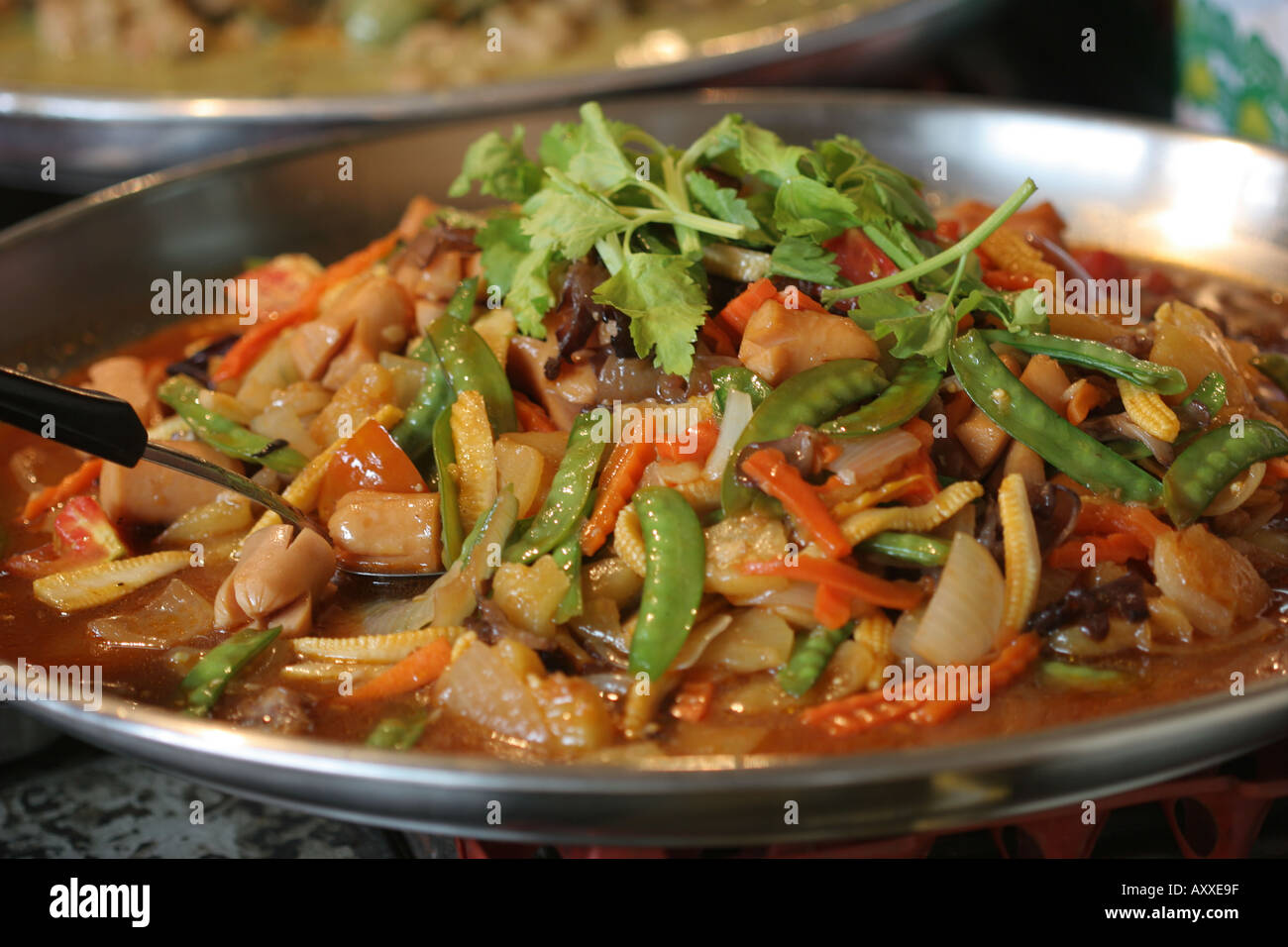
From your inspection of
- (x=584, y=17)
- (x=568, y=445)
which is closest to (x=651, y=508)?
(x=568, y=445)

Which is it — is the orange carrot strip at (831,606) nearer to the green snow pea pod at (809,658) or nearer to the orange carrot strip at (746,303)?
the green snow pea pod at (809,658)

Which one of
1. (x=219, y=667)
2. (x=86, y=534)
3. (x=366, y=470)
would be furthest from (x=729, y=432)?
(x=86, y=534)

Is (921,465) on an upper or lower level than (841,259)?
lower

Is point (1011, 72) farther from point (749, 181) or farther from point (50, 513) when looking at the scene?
point (50, 513)

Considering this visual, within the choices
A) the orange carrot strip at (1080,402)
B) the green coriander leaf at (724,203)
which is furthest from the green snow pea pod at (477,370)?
the orange carrot strip at (1080,402)

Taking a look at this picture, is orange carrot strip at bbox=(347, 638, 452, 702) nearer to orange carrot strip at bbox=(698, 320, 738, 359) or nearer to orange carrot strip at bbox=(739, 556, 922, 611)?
orange carrot strip at bbox=(739, 556, 922, 611)

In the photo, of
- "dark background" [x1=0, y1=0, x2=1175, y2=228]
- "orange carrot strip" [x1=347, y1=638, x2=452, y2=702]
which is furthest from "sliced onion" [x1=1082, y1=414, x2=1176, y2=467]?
"dark background" [x1=0, y1=0, x2=1175, y2=228]
